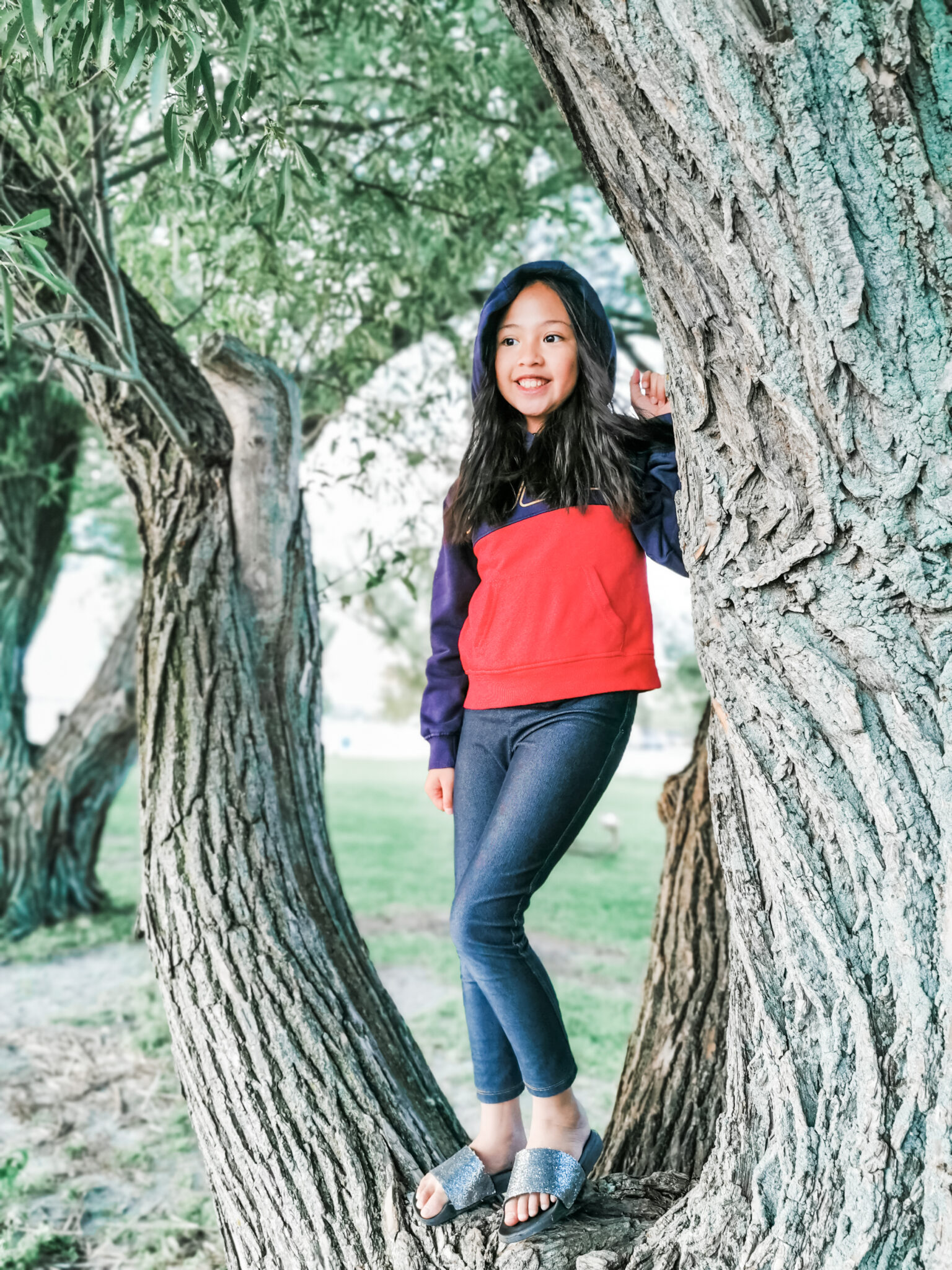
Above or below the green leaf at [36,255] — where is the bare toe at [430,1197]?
below

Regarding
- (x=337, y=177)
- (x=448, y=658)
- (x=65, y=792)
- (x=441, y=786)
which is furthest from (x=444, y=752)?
(x=65, y=792)

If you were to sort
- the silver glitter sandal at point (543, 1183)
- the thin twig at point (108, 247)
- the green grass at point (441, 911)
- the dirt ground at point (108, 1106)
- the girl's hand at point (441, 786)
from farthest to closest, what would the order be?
the green grass at point (441, 911) → the dirt ground at point (108, 1106) → the thin twig at point (108, 247) → the girl's hand at point (441, 786) → the silver glitter sandal at point (543, 1183)

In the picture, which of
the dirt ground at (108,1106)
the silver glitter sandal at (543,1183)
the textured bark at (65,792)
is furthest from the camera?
the textured bark at (65,792)

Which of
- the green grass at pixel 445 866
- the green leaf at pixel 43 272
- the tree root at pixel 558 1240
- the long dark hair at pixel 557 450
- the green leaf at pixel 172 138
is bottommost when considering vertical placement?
the green grass at pixel 445 866

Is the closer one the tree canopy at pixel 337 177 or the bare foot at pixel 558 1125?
the bare foot at pixel 558 1125

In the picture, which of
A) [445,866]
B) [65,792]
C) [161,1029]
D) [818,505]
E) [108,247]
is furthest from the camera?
[445,866]

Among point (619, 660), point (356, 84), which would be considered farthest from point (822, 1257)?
point (356, 84)

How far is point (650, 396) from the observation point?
1.70 m

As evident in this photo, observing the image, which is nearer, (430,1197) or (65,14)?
(65,14)

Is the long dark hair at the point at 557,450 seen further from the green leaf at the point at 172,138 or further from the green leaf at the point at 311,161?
the green leaf at the point at 172,138

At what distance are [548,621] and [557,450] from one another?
0.31m

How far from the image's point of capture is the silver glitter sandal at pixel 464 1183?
1.62 m

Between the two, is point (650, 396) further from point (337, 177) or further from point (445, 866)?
point (445, 866)

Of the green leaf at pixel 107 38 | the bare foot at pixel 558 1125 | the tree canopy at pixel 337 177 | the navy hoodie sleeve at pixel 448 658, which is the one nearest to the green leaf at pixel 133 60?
the green leaf at pixel 107 38
